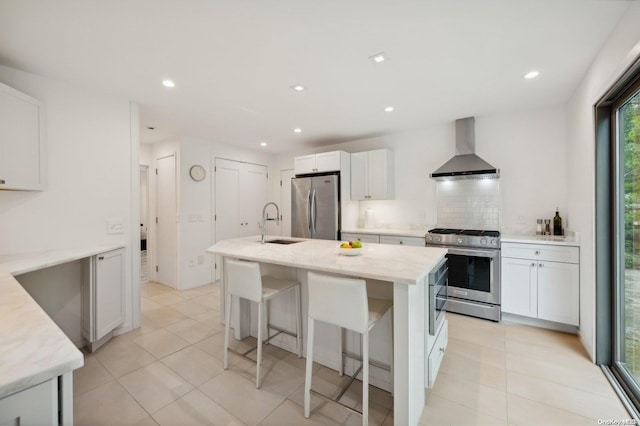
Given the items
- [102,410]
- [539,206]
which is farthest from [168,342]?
[539,206]

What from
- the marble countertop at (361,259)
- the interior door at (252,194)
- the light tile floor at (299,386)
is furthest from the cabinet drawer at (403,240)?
the interior door at (252,194)

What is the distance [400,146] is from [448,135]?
27.9 inches

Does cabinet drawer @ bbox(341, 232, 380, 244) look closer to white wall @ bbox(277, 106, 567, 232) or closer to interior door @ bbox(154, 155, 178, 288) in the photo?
white wall @ bbox(277, 106, 567, 232)

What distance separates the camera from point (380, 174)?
4246 millimetres

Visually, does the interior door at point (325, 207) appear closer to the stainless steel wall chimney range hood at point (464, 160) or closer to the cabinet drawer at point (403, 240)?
the cabinet drawer at point (403, 240)

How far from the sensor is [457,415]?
1698 millimetres

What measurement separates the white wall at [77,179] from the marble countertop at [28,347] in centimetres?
136

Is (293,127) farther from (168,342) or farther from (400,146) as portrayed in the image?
(168,342)

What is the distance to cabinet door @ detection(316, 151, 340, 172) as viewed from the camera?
430 centimetres

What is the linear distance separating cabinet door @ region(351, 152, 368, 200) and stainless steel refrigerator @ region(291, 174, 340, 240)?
314 millimetres

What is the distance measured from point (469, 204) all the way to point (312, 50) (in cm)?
294

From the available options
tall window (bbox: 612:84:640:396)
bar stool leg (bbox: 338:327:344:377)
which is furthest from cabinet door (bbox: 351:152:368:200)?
tall window (bbox: 612:84:640:396)

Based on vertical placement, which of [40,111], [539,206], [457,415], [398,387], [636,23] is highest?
[636,23]

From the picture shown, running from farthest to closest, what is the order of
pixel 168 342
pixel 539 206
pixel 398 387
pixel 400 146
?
1. pixel 400 146
2. pixel 539 206
3. pixel 168 342
4. pixel 398 387
